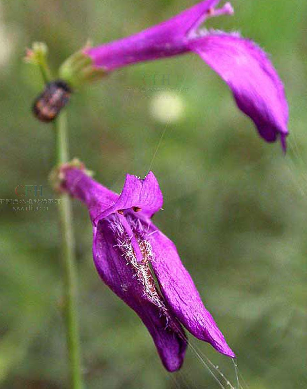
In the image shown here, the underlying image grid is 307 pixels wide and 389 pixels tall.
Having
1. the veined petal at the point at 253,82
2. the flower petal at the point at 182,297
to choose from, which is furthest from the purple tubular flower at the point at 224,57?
the flower petal at the point at 182,297

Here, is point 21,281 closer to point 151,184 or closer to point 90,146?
point 90,146

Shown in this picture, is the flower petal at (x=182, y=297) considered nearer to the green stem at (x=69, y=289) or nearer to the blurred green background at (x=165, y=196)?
the green stem at (x=69, y=289)

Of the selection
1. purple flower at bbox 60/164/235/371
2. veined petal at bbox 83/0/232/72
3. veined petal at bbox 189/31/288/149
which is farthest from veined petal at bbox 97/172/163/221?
veined petal at bbox 83/0/232/72

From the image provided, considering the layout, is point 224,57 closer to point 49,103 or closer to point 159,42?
point 159,42

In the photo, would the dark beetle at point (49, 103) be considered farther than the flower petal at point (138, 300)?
Yes

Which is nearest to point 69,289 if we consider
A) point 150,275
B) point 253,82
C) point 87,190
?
point 87,190

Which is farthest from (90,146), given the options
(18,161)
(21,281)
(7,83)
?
(21,281)

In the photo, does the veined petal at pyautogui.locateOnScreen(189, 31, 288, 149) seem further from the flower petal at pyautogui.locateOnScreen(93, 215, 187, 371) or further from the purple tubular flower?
the flower petal at pyautogui.locateOnScreen(93, 215, 187, 371)
